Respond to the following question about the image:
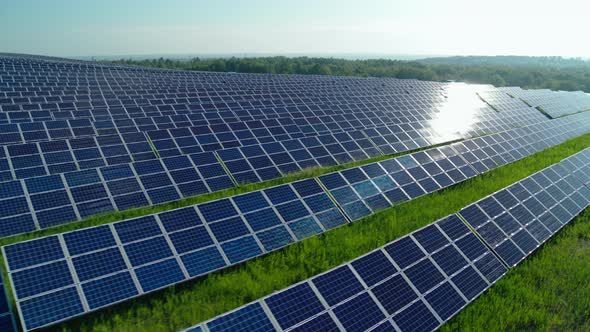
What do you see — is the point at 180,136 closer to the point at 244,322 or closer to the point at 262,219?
the point at 262,219

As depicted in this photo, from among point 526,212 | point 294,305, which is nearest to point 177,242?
point 294,305

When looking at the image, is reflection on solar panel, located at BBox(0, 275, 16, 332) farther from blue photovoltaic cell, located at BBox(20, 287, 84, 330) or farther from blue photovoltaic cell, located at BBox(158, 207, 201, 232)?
blue photovoltaic cell, located at BBox(158, 207, 201, 232)

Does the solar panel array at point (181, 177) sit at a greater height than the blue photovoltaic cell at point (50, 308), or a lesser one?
lesser

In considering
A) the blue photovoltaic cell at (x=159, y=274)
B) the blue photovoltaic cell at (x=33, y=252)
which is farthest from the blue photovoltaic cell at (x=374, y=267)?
the blue photovoltaic cell at (x=33, y=252)

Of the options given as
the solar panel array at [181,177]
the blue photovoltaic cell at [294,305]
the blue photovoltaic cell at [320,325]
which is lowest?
the solar panel array at [181,177]

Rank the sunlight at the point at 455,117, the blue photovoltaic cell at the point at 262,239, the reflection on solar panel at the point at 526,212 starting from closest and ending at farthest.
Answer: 1. the blue photovoltaic cell at the point at 262,239
2. the reflection on solar panel at the point at 526,212
3. the sunlight at the point at 455,117

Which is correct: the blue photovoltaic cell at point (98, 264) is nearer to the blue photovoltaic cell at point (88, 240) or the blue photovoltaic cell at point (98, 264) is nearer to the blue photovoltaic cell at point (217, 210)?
the blue photovoltaic cell at point (88, 240)

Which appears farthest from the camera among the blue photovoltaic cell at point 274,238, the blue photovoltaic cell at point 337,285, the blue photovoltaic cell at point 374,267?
the blue photovoltaic cell at point 274,238

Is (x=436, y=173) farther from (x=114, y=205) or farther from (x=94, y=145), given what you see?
(x=94, y=145)
